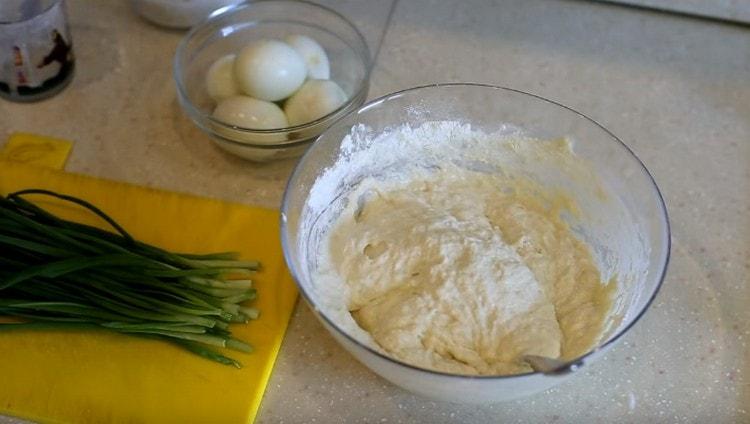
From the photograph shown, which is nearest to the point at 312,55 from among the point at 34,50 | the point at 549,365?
the point at 34,50

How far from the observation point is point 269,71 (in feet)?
4.02

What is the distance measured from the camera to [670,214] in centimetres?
122

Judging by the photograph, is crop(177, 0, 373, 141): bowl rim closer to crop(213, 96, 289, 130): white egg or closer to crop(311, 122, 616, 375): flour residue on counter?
crop(213, 96, 289, 130): white egg

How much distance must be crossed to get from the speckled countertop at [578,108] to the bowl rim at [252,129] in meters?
0.07

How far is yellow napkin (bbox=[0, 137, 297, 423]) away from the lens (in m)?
1.00

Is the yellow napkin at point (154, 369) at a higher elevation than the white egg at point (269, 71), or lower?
lower

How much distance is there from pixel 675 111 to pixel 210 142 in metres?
0.79

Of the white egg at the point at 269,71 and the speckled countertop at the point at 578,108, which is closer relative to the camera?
the speckled countertop at the point at 578,108

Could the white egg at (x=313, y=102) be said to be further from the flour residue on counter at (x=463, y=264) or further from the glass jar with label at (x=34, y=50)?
the glass jar with label at (x=34, y=50)

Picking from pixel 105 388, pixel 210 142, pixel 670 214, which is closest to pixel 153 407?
pixel 105 388

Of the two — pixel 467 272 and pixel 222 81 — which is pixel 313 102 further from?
pixel 467 272

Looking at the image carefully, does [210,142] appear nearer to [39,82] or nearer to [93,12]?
[39,82]

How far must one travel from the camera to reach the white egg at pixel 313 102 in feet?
4.08

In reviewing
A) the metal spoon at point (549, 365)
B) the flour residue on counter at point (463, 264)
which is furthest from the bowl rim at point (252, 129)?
the metal spoon at point (549, 365)
